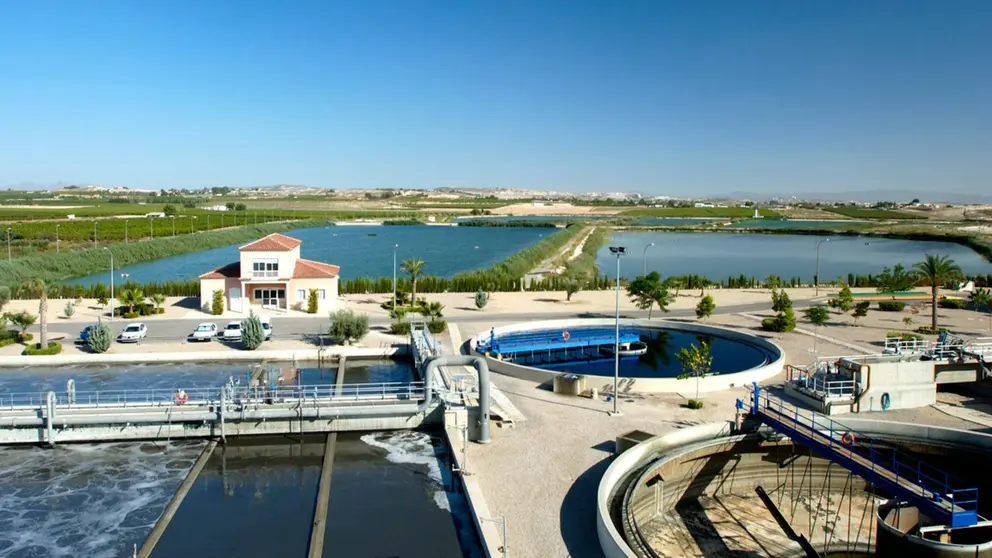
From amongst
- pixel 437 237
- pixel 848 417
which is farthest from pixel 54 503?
pixel 437 237

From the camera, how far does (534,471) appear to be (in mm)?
19516

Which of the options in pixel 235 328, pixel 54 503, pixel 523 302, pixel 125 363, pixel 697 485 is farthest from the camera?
pixel 523 302

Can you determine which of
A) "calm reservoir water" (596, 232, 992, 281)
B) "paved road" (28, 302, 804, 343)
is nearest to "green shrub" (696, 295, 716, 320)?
"paved road" (28, 302, 804, 343)

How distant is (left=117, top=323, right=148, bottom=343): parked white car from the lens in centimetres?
3556

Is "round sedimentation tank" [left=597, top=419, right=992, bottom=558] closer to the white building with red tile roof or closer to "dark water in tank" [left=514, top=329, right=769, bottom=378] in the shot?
"dark water in tank" [left=514, top=329, right=769, bottom=378]

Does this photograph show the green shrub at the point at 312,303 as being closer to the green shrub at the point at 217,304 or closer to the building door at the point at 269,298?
the building door at the point at 269,298

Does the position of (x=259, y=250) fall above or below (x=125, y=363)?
above

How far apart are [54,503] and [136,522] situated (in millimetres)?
2850

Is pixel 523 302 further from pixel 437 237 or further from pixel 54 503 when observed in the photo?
pixel 437 237

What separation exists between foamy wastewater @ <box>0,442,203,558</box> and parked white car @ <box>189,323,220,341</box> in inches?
518

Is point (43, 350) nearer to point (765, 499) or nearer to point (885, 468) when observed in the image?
point (765, 499)

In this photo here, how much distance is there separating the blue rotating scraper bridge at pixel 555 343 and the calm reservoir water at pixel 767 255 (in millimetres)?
37800

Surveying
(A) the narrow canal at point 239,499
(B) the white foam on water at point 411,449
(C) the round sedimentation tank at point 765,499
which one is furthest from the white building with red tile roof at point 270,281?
(C) the round sedimentation tank at point 765,499

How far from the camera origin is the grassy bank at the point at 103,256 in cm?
6544
